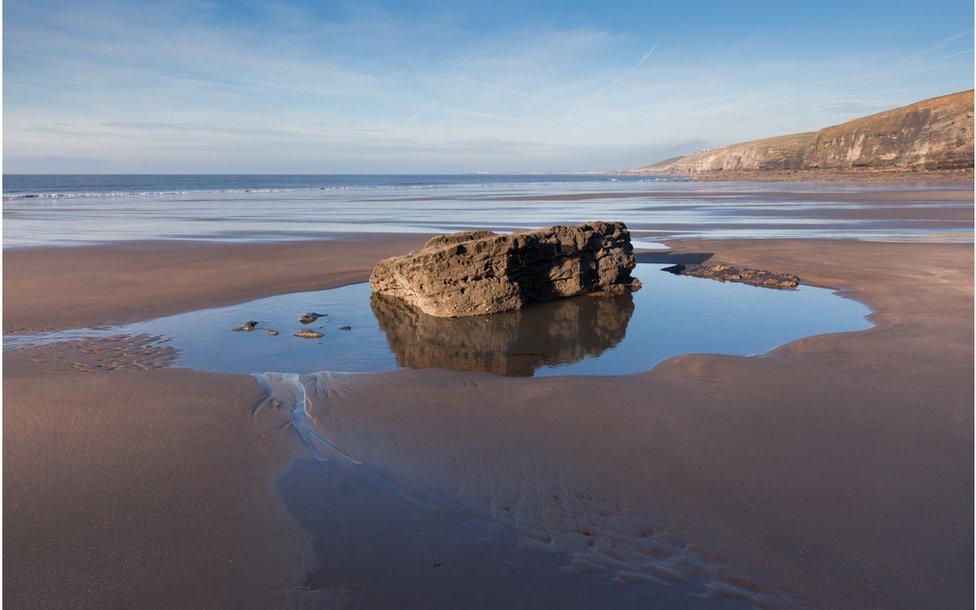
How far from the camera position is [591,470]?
4.97 meters

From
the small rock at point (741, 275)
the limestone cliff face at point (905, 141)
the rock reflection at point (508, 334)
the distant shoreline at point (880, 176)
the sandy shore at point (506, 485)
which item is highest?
the limestone cliff face at point (905, 141)

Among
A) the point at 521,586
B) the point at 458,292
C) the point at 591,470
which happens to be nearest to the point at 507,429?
the point at 591,470

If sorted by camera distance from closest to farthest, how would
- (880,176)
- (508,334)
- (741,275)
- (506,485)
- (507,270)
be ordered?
(506,485), (508,334), (507,270), (741,275), (880,176)

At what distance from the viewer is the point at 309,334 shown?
30.4 ft

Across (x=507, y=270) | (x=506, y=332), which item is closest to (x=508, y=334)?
(x=506, y=332)

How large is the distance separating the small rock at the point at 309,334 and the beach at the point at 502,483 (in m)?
1.91

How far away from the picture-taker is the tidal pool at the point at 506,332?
8039 millimetres

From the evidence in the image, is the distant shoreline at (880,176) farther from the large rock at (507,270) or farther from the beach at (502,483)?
the beach at (502,483)

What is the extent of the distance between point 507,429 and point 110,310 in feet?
28.7

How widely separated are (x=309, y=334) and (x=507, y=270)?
370 cm

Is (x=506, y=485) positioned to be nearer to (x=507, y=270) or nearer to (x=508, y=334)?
(x=508, y=334)

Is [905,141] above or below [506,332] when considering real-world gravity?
above

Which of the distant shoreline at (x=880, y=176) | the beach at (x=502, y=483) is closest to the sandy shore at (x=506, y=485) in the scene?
the beach at (x=502, y=483)

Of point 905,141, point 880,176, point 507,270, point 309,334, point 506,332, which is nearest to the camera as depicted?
point 309,334
